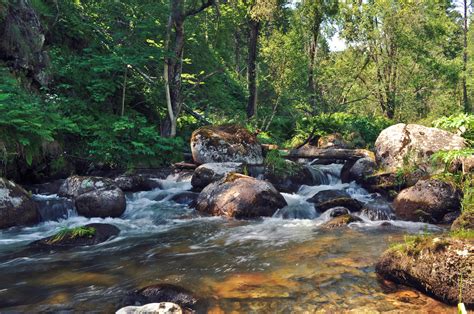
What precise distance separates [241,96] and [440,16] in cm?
1343

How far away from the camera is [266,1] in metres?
17.6

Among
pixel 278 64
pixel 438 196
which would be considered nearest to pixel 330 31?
pixel 278 64

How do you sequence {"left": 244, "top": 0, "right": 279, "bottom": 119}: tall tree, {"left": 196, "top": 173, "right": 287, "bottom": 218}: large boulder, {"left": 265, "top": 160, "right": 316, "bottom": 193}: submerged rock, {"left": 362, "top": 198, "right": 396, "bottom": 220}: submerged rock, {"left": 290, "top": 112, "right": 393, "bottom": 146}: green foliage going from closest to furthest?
{"left": 362, "top": 198, "right": 396, "bottom": 220}: submerged rock < {"left": 196, "top": 173, "right": 287, "bottom": 218}: large boulder < {"left": 265, "top": 160, "right": 316, "bottom": 193}: submerged rock < {"left": 244, "top": 0, "right": 279, "bottom": 119}: tall tree < {"left": 290, "top": 112, "right": 393, "bottom": 146}: green foliage

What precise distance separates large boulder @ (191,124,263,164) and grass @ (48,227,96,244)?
19.9ft

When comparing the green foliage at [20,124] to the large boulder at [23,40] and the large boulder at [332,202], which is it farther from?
the large boulder at [332,202]

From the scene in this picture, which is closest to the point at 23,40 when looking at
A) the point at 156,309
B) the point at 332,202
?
the point at 332,202

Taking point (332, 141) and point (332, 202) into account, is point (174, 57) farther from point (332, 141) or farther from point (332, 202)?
point (332, 141)

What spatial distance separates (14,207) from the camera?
8266mm

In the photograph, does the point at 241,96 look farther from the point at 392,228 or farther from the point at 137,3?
the point at 392,228

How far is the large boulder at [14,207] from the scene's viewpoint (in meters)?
8.08

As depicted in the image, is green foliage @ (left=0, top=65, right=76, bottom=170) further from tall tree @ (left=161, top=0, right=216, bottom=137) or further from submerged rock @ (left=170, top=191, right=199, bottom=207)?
tall tree @ (left=161, top=0, right=216, bottom=137)

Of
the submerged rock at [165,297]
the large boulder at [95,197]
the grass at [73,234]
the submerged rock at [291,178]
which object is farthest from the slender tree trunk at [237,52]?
the submerged rock at [165,297]

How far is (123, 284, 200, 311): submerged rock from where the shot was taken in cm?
430

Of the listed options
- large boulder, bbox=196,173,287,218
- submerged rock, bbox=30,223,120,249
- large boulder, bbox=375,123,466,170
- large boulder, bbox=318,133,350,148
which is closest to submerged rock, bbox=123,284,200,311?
submerged rock, bbox=30,223,120,249
